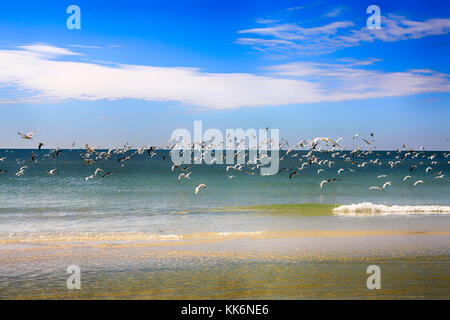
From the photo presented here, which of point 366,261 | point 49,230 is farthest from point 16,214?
point 366,261

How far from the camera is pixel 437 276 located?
13086 mm

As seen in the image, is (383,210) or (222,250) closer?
(222,250)

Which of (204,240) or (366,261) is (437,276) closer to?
(366,261)

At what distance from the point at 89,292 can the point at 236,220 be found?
1435 centimetres
